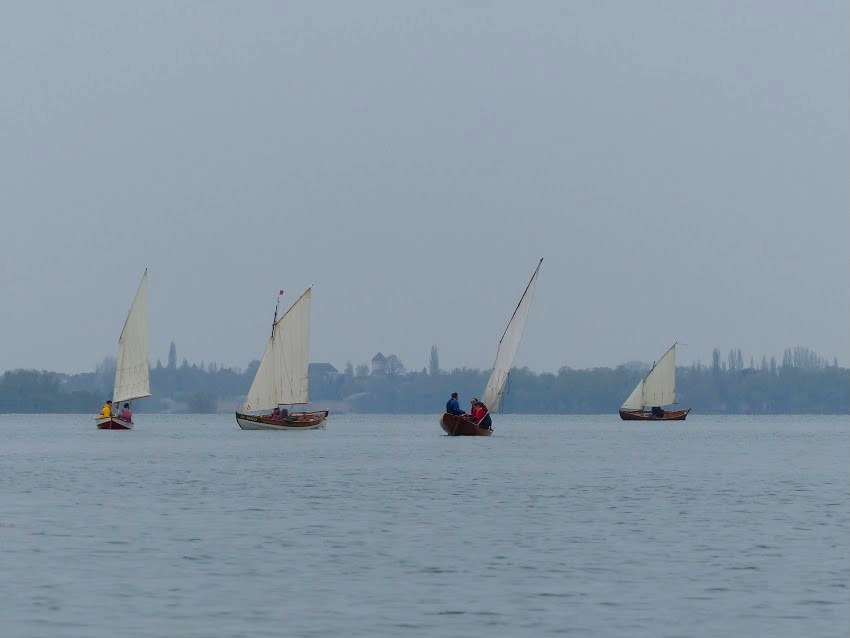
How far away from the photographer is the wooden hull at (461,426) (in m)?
102

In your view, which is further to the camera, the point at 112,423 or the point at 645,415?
the point at 645,415

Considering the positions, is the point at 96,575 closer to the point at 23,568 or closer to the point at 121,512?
the point at 23,568

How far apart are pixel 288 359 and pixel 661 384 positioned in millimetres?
79883

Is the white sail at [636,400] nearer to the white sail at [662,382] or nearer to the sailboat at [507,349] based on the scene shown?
the white sail at [662,382]

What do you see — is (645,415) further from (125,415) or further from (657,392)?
(125,415)

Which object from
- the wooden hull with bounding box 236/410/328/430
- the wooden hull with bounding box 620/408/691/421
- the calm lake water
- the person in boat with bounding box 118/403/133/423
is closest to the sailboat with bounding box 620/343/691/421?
the wooden hull with bounding box 620/408/691/421

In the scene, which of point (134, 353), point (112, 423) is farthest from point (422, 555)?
point (112, 423)

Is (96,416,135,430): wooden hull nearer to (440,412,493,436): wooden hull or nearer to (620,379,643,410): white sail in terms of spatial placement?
(440,412,493,436): wooden hull

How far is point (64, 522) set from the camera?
36.5 meters

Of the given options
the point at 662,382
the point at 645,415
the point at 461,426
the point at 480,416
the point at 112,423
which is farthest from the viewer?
the point at 645,415

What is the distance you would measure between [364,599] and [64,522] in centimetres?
1465

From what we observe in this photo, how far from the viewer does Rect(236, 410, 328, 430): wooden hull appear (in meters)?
115

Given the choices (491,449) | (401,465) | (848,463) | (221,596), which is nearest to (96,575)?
(221,596)

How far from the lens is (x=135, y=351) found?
113 meters
